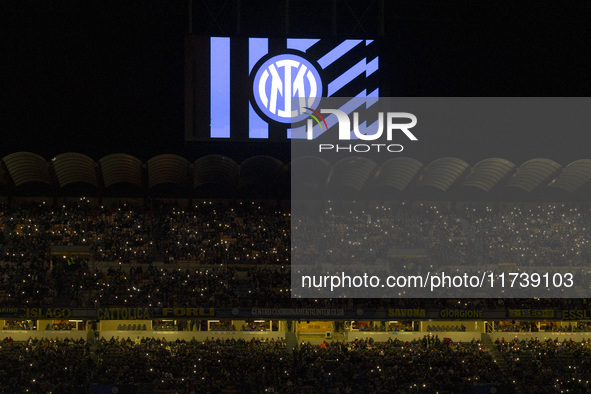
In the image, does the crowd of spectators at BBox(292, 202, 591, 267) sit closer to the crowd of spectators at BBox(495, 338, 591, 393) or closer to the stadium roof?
the stadium roof

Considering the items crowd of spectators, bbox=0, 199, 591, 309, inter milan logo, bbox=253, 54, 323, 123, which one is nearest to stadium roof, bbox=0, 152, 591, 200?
crowd of spectators, bbox=0, 199, 591, 309

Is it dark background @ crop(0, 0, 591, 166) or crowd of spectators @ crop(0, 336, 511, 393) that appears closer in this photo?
crowd of spectators @ crop(0, 336, 511, 393)

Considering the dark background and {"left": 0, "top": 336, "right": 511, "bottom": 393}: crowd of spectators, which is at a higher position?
the dark background

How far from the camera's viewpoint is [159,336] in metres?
41.4

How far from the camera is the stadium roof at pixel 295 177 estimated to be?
1762 inches

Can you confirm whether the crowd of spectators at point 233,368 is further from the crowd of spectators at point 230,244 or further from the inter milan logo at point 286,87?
the inter milan logo at point 286,87

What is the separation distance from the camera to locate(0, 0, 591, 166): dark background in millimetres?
47844

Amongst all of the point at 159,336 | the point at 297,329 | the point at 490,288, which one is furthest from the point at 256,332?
the point at 490,288

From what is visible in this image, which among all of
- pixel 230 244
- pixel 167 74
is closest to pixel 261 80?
pixel 167 74

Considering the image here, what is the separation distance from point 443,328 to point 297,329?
753cm

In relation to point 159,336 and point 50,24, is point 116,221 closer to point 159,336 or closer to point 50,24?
point 159,336

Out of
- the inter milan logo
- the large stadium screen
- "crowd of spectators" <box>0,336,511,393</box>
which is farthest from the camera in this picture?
the inter milan logo

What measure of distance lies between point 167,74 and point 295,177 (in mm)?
10073

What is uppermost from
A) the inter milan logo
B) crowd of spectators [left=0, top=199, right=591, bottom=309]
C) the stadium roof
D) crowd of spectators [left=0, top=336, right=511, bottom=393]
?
the inter milan logo
